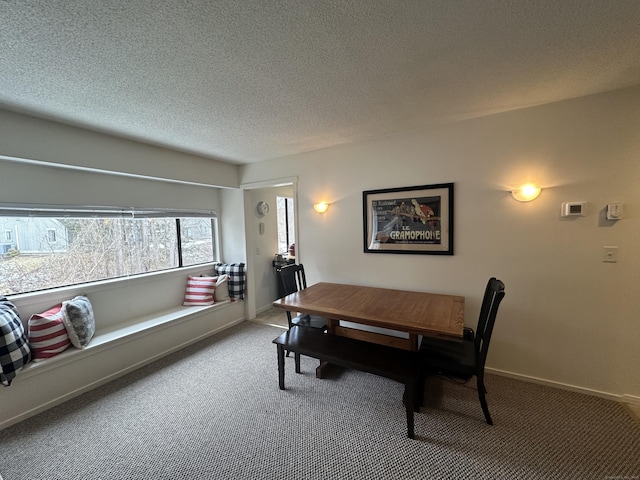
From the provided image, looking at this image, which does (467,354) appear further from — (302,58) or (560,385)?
(302,58)

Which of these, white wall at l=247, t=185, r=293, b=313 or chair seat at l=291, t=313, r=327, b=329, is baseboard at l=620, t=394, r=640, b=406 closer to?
chair seat at l=291, t=313, r=327, b=329

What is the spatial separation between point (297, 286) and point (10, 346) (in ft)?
7.87

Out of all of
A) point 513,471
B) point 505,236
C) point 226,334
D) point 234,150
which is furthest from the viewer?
point 226,334

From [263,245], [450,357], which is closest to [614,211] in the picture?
[450,357]

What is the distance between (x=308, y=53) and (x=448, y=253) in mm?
2144

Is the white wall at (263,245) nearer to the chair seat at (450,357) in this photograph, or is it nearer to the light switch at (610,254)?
the chair seat at (450,357)

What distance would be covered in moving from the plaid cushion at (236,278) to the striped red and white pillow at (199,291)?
282 millimetres

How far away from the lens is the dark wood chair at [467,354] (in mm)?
1745

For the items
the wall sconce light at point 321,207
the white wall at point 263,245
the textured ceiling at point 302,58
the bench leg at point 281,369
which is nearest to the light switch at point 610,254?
the textured ceiling at point 302,58

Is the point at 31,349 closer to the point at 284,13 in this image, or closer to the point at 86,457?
the point at 86,457

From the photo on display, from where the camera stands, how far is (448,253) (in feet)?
8.39

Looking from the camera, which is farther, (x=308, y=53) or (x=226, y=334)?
(x=226, y=334)

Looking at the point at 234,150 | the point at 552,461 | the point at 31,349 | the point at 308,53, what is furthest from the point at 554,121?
the point at 31,349

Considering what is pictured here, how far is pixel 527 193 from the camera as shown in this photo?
2219mm
